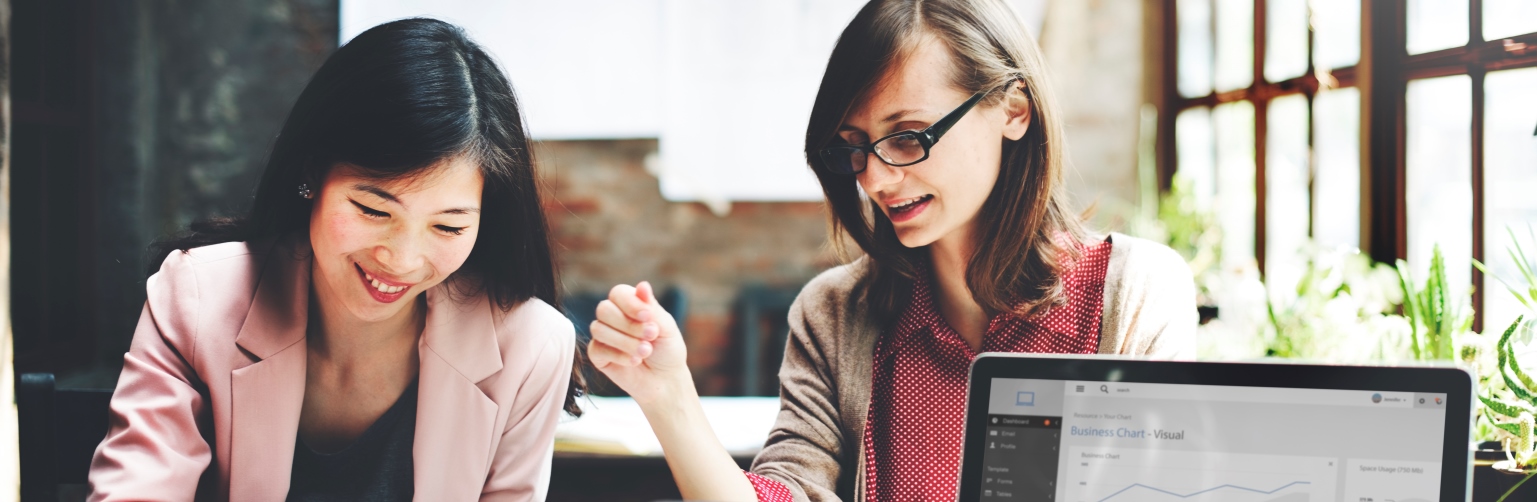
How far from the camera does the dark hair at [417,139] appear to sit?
92 centimetres

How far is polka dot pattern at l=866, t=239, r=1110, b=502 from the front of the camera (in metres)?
1.11

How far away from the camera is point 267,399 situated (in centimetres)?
97

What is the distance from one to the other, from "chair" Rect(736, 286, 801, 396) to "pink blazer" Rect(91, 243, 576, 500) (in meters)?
2.93

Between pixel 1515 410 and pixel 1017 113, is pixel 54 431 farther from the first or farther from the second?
pixel 1515 410

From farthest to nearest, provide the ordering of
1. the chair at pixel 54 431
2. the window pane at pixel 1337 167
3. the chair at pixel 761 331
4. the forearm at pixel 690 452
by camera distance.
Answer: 1. the chair at pixel 761 331
2. the window pane at pixel 1337 167
3. the chair at pixel 54 431
4. the forearm at pixel 690 452

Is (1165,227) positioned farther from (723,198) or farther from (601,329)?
(601,329)

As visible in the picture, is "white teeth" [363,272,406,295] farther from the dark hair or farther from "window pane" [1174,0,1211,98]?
"window pane" [1174,0,1211,98]

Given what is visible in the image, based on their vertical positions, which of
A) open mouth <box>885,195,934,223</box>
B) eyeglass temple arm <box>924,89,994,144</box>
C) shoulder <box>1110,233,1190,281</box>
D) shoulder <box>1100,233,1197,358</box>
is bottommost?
shoulder <box>1100,233,1197,358</box>

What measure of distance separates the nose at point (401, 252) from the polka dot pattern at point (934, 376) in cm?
55

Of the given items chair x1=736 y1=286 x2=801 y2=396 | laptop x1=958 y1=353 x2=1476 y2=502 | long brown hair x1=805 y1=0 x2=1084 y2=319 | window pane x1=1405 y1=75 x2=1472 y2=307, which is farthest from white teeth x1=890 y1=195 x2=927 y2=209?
chair x1=736 y1=286 x2=801 y2=396

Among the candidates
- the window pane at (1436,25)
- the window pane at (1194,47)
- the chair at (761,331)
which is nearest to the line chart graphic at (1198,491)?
the window pane at (1436,25)

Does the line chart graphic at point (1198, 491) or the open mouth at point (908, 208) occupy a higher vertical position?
the open mouth at point (908, 208)

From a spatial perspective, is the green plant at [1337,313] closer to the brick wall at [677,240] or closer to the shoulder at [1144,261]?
the shoulder at [1144,261]

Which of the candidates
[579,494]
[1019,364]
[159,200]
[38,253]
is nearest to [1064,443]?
[1019,364]
